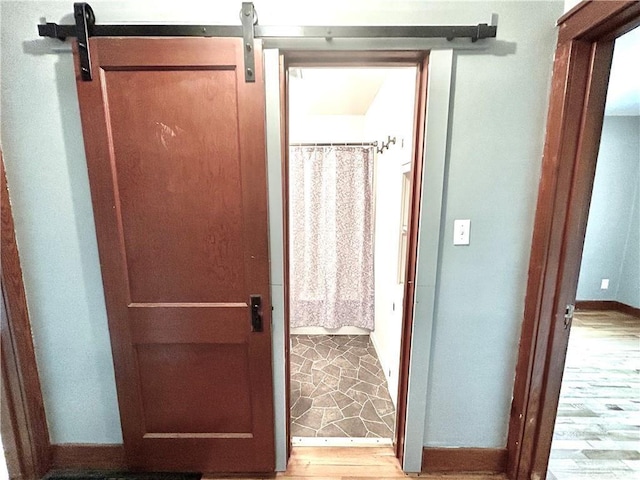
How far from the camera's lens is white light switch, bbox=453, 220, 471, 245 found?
1.25 m

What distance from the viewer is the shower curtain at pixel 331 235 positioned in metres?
2.66

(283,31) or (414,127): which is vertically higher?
(283,31)

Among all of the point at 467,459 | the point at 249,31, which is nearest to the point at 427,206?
the point at 249,31

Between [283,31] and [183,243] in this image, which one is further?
[183,243]

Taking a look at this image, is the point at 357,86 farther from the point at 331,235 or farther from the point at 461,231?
the point at 461,231

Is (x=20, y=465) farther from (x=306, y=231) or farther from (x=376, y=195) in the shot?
(x=376, y=195)

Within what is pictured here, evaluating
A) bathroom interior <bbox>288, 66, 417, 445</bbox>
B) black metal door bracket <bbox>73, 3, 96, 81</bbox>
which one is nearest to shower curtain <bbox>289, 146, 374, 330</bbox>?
bathroom interior <bbox>288, 66, 417, 445</bbox>

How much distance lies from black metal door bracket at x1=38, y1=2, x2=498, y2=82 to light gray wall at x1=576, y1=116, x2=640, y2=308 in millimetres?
3624

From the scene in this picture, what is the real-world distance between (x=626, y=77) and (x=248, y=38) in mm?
3110

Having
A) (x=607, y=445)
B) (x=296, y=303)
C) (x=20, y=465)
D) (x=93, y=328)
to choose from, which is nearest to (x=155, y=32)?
(x=93, y=328)

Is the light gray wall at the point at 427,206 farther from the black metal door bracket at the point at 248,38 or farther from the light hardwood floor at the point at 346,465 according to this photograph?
the light hardwood floor at the point at 346,465

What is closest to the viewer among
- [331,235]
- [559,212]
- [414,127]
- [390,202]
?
[559,212]

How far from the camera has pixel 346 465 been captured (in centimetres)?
151

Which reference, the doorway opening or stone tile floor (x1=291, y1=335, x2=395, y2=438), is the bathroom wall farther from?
the doorway opening
